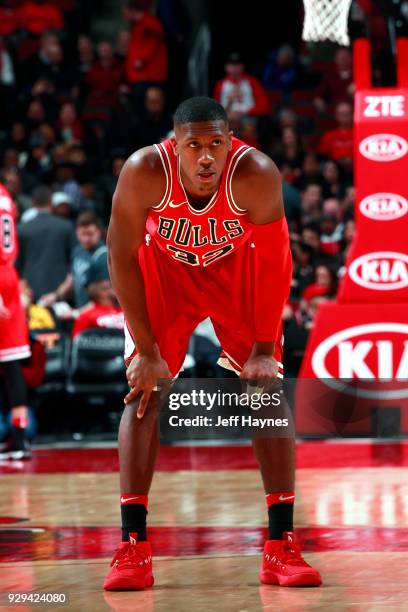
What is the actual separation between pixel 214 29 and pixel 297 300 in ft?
23.1

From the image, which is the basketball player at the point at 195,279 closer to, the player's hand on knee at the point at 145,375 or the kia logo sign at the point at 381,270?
the player's hand on knee at the point at 145,375

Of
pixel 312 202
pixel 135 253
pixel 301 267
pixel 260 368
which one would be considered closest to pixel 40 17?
pixel 312 202

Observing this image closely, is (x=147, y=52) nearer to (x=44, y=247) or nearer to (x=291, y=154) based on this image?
(x=291, y=154)

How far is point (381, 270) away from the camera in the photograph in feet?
25.7

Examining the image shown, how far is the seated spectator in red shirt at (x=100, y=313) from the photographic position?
9.10 m

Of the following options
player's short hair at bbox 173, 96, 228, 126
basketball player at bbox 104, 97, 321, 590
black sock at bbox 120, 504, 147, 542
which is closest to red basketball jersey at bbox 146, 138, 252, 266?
basketball player at bbox 104, 97, 321, 590

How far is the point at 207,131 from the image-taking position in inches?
161

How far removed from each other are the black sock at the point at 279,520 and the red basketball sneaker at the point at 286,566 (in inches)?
0.8

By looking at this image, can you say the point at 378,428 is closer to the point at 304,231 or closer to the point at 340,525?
the point at 340,525

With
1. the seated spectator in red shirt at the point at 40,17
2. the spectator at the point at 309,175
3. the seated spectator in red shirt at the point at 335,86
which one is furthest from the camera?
the seated spectator in red shirt at the point at 40,17

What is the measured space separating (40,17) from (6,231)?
312 inches

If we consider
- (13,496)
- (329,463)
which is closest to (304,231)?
(329,463)

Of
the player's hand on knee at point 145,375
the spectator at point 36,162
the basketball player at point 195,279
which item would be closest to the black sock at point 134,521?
the basketball player at point 195,279

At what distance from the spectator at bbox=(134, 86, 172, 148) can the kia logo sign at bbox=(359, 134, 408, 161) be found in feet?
19.4
